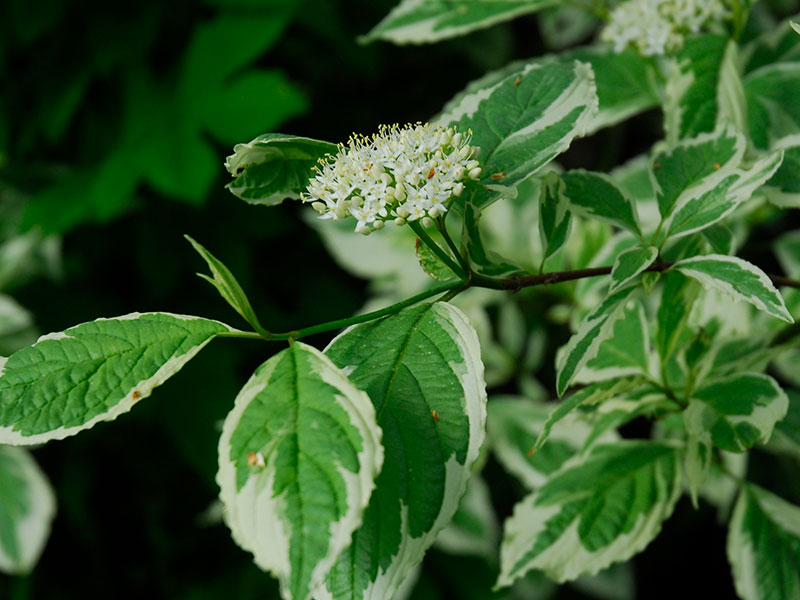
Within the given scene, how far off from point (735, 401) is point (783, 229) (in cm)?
135

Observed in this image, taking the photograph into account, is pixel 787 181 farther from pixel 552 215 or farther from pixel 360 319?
pixel 360 319

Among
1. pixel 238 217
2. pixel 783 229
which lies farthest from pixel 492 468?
pixel 783 229

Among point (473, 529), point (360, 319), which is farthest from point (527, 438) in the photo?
point (360, 319)

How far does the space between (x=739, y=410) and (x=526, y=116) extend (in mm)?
330

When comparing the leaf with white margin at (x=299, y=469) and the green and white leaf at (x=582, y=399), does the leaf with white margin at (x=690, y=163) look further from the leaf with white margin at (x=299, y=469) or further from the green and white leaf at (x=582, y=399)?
the leaf with white margin at (x=299, y=469)

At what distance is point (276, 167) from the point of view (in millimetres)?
654

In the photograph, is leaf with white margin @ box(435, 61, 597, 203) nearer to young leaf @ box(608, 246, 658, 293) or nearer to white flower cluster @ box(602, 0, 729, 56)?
young leaf @ box(608, 246, 658, 293)

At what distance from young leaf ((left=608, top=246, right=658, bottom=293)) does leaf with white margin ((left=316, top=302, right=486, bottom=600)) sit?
0.13 meters

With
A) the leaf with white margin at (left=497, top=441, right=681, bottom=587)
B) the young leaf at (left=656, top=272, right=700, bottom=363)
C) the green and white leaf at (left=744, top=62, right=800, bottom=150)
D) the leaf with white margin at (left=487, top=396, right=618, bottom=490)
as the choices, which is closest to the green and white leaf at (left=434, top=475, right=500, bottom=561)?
the leaf with white margin at (left=487, top=396, right=618, bottom=490)

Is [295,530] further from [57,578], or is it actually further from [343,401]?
[57,578]

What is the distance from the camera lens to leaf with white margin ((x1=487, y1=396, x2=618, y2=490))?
1175mm

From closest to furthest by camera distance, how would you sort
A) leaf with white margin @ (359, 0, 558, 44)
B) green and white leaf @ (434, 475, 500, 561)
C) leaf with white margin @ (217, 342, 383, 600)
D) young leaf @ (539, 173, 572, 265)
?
leaf with white margin @ (217, 342, 383, 600) < young leaf @ (539, 173, 572, 265) < leaf with white margin @ (359, 0, 558, 44) < green and white leaf @ (434, 475, 500, 561)

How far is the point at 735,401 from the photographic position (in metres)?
0.75

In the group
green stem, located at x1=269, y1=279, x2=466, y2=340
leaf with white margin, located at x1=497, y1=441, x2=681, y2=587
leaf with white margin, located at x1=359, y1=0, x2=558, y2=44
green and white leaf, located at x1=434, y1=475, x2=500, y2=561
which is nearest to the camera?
green stem, located at x1=269, y1=279, x2=466, y2=340
